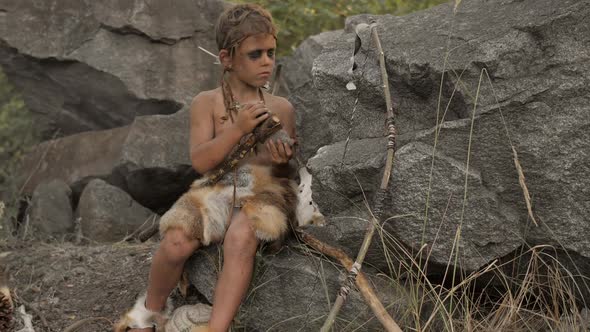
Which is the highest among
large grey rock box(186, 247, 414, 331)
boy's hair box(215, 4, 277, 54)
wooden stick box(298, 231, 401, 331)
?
boy's hair box(215, 4, 277, 54)

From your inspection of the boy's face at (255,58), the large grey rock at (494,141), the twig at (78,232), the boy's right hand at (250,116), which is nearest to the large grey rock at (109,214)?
the twig at (78,232)

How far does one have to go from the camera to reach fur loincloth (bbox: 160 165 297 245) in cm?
366

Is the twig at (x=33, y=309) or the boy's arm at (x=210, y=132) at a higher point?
the boy's arm at (x=210, y=132)

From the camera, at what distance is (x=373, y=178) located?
3.38 metres

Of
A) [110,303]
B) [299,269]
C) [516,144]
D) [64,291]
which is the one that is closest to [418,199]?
[516,144]

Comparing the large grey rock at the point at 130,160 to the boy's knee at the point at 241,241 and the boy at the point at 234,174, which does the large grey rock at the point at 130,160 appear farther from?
the boy's knee at the point at 241,241

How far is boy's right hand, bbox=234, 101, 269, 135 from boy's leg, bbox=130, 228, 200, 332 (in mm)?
514

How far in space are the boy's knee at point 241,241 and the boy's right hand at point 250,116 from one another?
0.40 m

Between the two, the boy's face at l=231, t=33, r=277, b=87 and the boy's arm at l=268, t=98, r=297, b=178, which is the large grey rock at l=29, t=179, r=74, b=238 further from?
the boy's face at l=231, t=33, r=277, b=87

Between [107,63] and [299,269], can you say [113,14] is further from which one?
[299,269]

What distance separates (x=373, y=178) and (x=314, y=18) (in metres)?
3.37

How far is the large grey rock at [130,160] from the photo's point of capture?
5.10m

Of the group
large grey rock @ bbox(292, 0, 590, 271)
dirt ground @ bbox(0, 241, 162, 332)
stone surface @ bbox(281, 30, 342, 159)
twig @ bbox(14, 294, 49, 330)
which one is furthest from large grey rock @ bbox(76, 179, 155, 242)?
large grey rock @ bbox(292, 0, 590, 271)

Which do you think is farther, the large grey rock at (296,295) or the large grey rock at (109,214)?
the large grey rock at (109,214)
